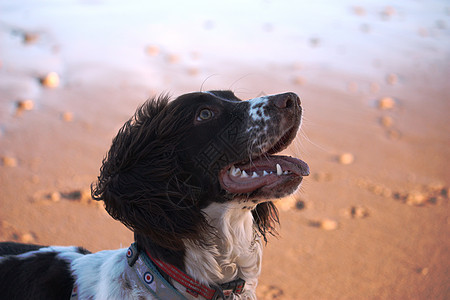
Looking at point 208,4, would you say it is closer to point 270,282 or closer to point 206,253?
point 270,282

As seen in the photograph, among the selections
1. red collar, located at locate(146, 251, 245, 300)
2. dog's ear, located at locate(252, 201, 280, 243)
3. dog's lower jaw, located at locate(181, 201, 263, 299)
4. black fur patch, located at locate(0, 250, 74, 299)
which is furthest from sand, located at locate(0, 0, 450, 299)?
black fur patch, located at locate(0, 250, 74, 299)

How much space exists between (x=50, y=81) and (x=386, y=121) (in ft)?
15.4

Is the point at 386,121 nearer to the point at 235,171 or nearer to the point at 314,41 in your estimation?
the point at 314,41

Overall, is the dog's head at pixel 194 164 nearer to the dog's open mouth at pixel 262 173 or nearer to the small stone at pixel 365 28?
the dog's open mouth at pixel 262 173

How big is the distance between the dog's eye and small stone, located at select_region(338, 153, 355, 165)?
3.08 m

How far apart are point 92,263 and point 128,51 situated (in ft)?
19.4

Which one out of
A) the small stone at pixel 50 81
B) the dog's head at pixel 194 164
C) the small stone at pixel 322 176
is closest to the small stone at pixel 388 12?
the small stone at pixel 322 176

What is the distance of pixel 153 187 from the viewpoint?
2.14 m

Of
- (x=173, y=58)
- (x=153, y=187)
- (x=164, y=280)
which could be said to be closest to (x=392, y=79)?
(x=173, y=58)

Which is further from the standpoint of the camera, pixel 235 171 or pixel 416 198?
pixel 416 198

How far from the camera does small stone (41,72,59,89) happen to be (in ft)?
21.4

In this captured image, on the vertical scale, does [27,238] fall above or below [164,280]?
below

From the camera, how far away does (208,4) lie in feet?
36.1

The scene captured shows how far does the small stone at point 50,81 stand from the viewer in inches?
256
